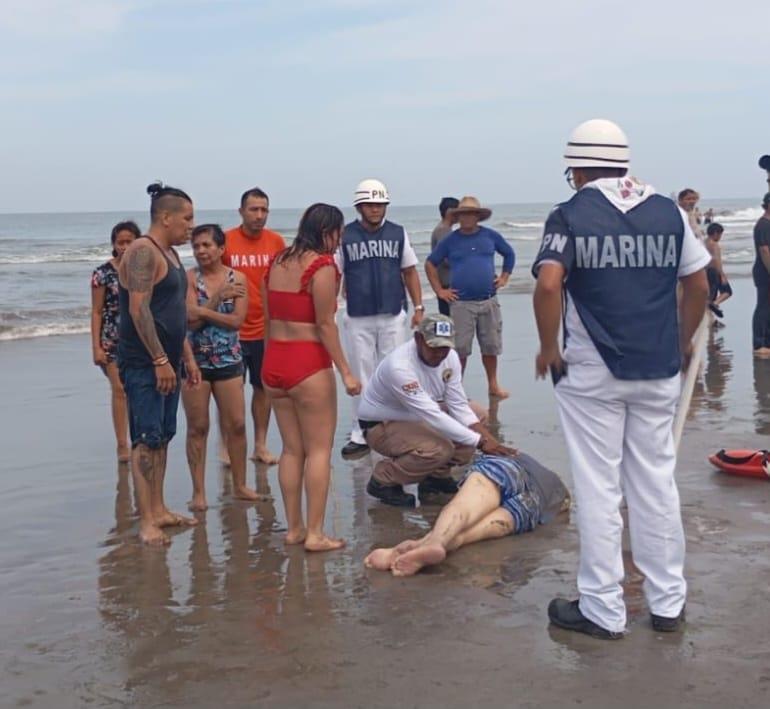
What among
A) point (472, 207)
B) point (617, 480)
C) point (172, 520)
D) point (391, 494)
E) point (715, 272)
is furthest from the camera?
point (715, 272)

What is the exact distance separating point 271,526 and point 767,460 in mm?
3053

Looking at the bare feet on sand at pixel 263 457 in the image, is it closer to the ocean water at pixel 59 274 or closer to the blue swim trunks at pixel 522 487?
the blue swim trunks at pixel 522 487

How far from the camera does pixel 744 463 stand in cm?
663

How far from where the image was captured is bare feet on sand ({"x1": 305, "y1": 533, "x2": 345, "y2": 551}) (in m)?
5.47

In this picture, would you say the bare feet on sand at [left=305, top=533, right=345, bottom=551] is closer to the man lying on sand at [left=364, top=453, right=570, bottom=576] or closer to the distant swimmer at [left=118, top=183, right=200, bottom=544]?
the man lying on sand at [left=364, top=453, right=570, bottom=576]

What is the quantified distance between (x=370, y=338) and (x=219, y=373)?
1840mm

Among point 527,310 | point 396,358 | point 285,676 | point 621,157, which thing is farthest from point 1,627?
point 527,310

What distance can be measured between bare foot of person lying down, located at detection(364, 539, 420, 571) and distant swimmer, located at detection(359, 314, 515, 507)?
1065 mm

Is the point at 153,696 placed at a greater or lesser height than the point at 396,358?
lesser

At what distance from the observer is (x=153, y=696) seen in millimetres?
3799

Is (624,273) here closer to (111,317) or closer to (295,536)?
(295,536)

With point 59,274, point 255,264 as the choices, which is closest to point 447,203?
point 255,264

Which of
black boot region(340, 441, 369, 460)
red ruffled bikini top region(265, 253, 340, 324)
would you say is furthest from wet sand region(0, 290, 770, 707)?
red ruffled bikini top region(265, 253, 340, 324)

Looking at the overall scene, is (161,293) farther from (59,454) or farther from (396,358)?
(59,454)
